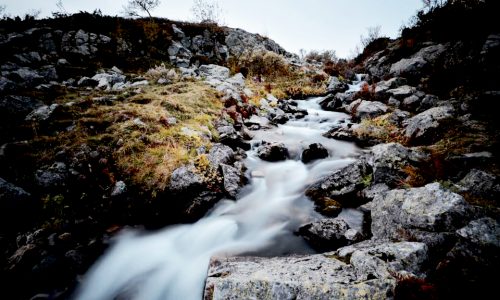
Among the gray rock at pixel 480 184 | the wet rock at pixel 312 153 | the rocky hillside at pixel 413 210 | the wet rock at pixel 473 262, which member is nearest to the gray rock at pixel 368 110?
the rocky hillside at pixel 413 210

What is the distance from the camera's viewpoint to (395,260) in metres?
3.32

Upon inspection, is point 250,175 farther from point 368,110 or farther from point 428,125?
point 368,110

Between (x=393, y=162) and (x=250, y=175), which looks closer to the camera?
(x=393, y=162)

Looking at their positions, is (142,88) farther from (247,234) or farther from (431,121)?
(431,121)

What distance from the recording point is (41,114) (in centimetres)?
729

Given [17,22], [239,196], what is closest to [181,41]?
[17,22]

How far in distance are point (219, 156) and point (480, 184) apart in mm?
5771

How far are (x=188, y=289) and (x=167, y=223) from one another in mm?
1812

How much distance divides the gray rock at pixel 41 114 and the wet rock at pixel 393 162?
913 cm

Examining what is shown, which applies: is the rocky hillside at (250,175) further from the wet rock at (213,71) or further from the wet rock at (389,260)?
the wet rock at (213,71)

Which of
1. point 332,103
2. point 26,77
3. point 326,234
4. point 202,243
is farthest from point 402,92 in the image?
point 26,77

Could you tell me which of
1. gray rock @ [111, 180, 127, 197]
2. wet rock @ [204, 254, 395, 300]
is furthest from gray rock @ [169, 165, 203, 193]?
wet rock @ [204, 254, 395, 300]

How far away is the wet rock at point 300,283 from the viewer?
9.58 feet

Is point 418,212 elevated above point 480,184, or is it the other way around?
point 480,184
